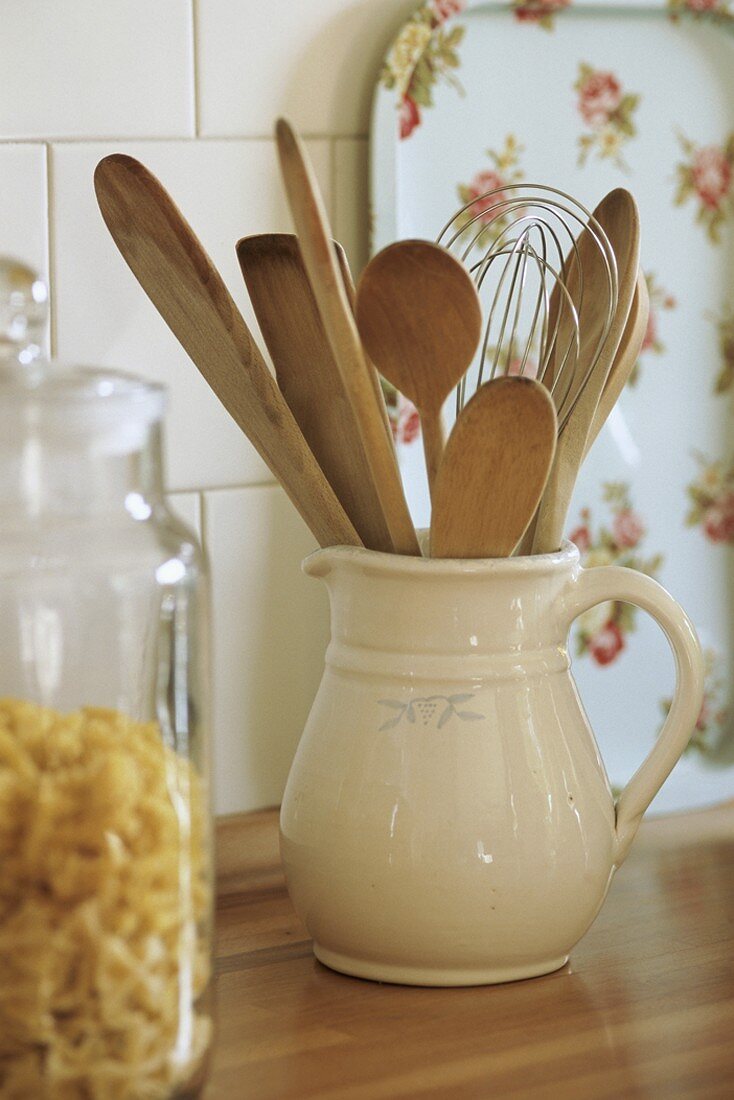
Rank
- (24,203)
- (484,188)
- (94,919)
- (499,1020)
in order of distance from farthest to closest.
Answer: (484,188) < (24,203) < (499,1020) < (94,919)

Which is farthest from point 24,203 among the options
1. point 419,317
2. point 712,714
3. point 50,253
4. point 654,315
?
point 712,714

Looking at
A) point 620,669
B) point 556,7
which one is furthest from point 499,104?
point 620,669

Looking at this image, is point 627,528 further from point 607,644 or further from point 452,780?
point 452,780

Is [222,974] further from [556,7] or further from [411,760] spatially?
[556,7]

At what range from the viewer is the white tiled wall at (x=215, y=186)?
679mm

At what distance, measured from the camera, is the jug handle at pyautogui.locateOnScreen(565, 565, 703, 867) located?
581 millimetres

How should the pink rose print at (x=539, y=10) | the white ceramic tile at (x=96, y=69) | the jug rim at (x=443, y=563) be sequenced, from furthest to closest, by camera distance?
the pink rose print at (x=539, y=10) → the white ceramic tile at (x=96, y=69) → the jug rim at (x=443, y=563)

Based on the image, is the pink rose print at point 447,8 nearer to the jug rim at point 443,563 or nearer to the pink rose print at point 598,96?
the pink rose print at point 598,96

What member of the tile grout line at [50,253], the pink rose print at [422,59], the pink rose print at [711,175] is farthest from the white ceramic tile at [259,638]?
the pink rose print at [711,175]

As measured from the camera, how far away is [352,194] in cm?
75

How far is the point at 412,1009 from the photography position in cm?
55

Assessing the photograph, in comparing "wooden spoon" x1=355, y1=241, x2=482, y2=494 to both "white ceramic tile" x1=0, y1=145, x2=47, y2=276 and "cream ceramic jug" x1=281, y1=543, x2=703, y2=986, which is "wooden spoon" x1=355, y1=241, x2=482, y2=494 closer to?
"cream ceramic jug" x1=281, y1=543, x2=703, y2=986

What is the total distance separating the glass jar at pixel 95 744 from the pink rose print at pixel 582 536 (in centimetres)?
38

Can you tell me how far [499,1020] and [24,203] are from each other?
1.45ft
